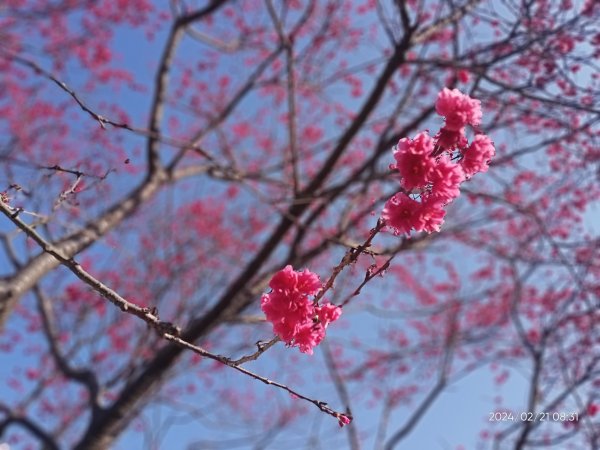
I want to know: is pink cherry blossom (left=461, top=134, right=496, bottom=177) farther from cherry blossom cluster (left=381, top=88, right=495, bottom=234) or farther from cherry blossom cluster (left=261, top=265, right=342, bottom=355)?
cherry blossom cluster (left=261, top=265, right=342, bottom=355)

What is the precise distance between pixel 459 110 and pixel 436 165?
0.77 feet

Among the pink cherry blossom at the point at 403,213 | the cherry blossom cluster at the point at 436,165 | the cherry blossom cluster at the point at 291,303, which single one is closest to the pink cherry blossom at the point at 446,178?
the cherry blossom cluster at the point at 436,165

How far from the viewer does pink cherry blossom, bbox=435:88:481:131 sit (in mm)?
2154

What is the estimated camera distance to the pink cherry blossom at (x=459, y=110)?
2.15 metres

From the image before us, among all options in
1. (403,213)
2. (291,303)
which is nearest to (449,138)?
(403,213)

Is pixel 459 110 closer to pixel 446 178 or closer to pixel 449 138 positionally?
pixel 449 138

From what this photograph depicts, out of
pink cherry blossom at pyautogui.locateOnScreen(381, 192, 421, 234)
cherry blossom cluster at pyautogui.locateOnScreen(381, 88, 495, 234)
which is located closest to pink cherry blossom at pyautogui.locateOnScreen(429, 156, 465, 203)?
cherry blossom cluster at pyautogui.locateOnScreen(381, 88, 495, 234)

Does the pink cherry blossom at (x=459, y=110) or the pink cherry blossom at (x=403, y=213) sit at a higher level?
the pink cherry blossom at (x=459, y=110)

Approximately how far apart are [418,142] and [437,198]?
0.81ft

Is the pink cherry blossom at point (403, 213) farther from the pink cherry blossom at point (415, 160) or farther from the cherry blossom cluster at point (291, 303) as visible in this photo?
the cherry blossom cluster at point (291, 303)

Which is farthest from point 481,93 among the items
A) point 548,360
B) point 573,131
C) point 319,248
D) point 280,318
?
point 548,360

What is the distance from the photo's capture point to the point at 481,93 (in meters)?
5.58

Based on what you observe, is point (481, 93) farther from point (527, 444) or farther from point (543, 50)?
point (527, 444)

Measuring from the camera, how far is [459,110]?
2162mm
